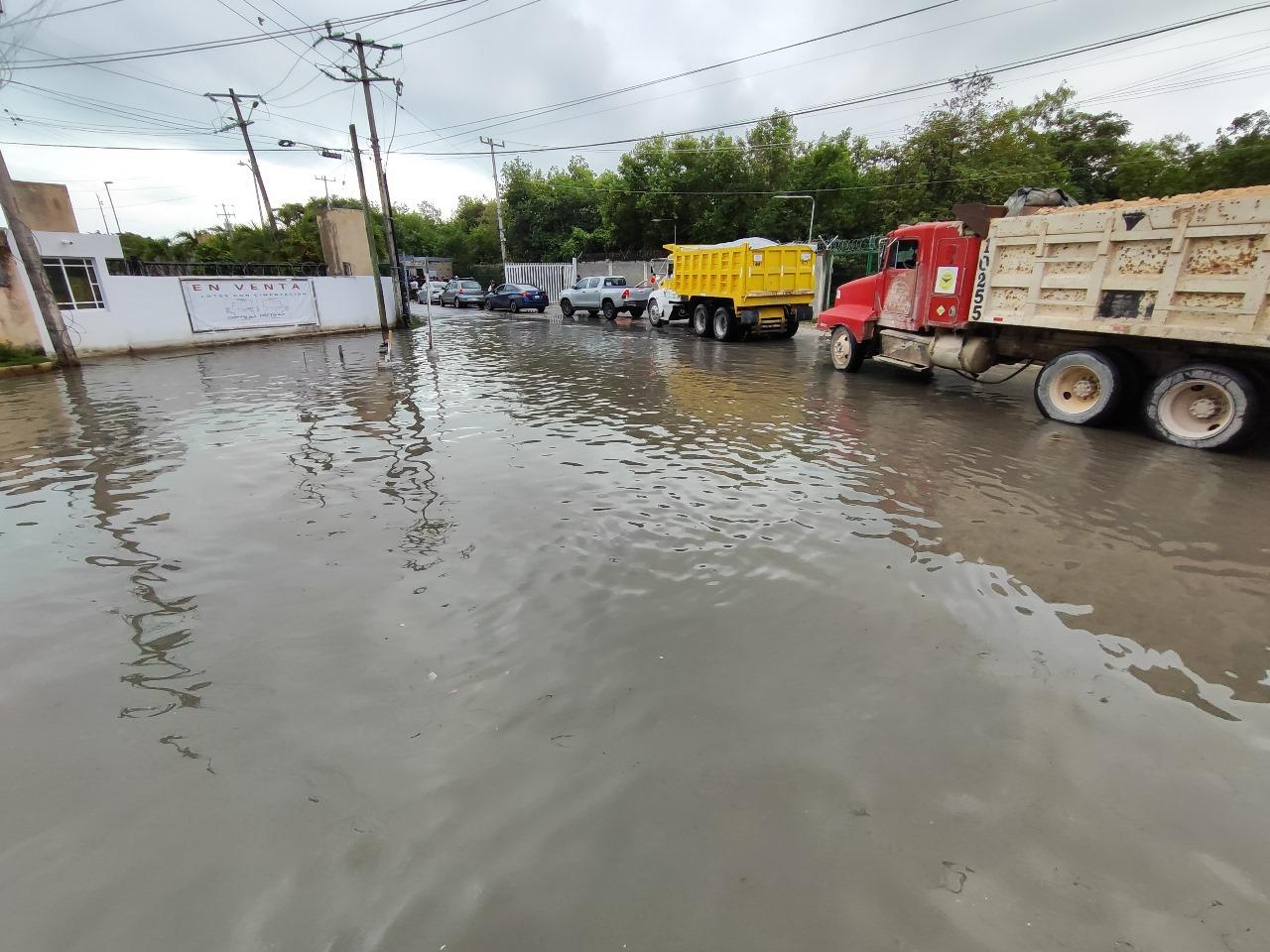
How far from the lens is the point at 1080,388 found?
26.1ft

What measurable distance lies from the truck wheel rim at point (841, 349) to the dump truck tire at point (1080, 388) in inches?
155

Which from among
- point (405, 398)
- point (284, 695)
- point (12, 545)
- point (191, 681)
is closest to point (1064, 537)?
point (284, 695)

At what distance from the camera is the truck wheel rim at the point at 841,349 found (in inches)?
469

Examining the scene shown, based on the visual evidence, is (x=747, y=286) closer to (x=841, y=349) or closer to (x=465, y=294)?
(x=841, y=349)

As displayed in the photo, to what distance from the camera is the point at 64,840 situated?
2.16 metres

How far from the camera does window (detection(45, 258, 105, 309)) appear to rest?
47.8 feet

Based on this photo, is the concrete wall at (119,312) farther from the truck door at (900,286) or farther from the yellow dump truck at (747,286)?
the truck door at (900,286)

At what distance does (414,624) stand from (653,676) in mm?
1483

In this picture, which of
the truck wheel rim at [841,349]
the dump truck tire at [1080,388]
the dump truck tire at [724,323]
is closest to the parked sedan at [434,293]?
the dump truck tire at [724,323]

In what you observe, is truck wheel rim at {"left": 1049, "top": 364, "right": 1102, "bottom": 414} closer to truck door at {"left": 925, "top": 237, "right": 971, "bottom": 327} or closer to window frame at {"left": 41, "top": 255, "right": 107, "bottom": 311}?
truck door at {"left": 925, "top": 237, "right": 971, "bottom": 327}

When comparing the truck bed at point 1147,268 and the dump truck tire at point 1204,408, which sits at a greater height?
the truck bed at point 1147,268

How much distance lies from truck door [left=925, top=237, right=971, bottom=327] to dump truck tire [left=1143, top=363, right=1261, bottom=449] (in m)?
2.85

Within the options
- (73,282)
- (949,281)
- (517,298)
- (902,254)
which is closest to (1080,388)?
(949,281)

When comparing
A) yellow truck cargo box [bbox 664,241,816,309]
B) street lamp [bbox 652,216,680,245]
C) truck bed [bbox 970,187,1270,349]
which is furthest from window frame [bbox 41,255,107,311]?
street lamp [bbox 652,216,680,245]
